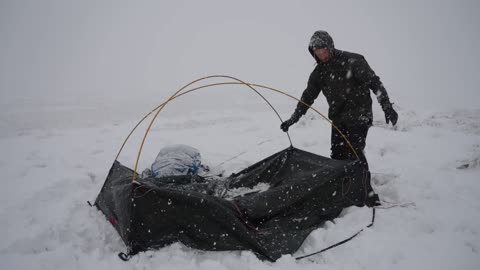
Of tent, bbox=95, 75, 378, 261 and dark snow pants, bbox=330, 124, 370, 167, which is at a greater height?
dark snow pants, bbox=330, 124, 370, 167

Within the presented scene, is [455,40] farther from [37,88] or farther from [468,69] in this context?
[37,88]

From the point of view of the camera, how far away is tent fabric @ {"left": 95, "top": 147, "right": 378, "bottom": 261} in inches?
99.0

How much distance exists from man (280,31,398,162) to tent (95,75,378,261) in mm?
421

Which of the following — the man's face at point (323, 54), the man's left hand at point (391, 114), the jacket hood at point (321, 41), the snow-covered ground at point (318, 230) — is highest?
the jacket hood at point (321, 41)

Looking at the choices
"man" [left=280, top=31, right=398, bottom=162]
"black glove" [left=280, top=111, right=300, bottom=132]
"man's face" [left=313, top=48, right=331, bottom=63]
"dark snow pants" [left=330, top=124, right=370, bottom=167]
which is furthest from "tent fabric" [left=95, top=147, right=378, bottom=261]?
"man's face" [left=313, top=48, right=331, bottom=63]

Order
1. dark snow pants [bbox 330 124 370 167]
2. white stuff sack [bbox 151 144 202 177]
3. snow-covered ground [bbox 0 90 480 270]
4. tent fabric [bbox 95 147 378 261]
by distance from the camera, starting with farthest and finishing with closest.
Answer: white stuff sack [bbox 151 144 202 177], dark snow pants [bbox 330 124 370 167], tent fabric [bbox 95 147 378 261], snow-covered ground [bbox 0 90 480 270]

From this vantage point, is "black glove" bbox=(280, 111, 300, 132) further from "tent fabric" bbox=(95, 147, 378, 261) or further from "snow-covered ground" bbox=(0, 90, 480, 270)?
"snow-covered ground" bbox=(0, 90, 480, 270)

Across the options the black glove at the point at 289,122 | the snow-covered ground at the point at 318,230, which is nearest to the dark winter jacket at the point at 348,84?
A: the black glove at the point at 289,122

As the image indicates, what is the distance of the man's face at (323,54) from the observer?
10.5ft

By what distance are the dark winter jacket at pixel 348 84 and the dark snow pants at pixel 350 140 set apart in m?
0.08

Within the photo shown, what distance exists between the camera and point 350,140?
3400mm

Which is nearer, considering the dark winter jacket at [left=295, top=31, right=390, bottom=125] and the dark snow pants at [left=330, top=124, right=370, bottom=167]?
the dark winter jacket at [left=295, top=31, right=390, bottom=125]

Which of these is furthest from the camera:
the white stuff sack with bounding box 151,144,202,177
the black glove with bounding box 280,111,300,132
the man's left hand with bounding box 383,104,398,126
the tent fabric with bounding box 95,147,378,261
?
the white stuff sack with bounding box 151,144,202,177

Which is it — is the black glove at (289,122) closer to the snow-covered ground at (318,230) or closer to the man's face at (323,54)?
the man's face at (323,54)
